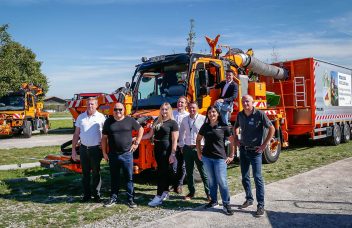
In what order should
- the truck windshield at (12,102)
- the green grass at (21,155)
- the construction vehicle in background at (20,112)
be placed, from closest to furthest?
the green grass at (21,155) < the construction vehicle in background at (20,112) < the truck windshield at (12,102)

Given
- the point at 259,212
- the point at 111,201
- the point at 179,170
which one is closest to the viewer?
the point at 259,212

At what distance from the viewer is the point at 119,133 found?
6.04 m

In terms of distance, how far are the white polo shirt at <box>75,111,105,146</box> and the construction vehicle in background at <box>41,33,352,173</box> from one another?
102cm

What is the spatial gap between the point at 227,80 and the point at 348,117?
33.7 feet

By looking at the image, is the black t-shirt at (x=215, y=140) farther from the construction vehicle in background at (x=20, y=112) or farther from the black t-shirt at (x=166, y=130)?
the construction vehicle in background at (x=20, y=112)

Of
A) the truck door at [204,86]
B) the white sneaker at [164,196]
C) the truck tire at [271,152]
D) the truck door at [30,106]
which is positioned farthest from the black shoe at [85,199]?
the truck door at [30,106]

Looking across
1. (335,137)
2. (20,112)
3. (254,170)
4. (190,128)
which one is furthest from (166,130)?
(20,112)

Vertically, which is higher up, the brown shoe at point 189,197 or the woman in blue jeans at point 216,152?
the woman in blue jeans at point 216,152

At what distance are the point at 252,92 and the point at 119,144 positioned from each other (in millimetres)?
5048

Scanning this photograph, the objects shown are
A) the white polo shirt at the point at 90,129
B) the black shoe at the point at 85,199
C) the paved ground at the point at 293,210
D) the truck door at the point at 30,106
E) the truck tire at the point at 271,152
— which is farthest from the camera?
the truck door at the point at 30,106

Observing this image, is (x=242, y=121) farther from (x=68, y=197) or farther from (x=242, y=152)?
(x=68, y=197)

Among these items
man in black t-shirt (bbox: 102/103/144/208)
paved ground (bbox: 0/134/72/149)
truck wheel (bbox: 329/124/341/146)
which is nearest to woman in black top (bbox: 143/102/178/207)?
man in black t-shirt (bbox: 102/103/144/208)

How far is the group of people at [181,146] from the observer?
5480 millimetres

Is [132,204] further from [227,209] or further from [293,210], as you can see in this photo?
[293,210]
